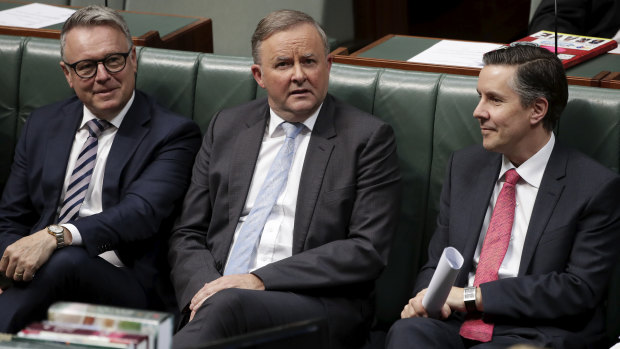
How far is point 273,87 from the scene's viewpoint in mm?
2650

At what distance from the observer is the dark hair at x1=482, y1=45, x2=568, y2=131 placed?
2359mm

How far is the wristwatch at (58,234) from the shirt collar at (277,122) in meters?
0.68

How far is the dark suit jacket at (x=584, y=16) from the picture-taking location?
13.0ft

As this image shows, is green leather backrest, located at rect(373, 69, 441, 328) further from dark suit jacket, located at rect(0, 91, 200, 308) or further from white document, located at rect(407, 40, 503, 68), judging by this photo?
dark suit jacket, located at rect(0, 91, 200, 308)

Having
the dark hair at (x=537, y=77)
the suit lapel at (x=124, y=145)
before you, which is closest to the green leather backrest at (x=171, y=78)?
the suit lapel at (x=124, y=145)

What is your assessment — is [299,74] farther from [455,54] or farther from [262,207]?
[455,54]

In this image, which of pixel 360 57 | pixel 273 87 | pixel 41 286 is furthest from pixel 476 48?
pixel 41 286

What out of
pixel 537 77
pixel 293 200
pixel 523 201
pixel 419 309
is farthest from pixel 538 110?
pixel 293 200

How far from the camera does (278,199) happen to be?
2635 millimetres

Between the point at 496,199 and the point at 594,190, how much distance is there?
0.27 metres

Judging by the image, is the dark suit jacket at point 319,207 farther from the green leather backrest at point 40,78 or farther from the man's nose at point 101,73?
the green leather backrest at point 40,78

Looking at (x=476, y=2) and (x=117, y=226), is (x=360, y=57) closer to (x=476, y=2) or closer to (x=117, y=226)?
(x=117, y=226)

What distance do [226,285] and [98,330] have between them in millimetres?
1112

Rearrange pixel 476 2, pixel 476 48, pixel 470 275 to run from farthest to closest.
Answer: pixel 476 2 < pixel 476 48 < pixel 470 275
